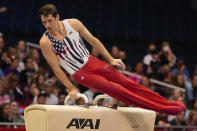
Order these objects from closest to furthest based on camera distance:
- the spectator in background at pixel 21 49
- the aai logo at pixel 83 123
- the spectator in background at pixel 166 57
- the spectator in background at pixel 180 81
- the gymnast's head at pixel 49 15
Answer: the aai logo at pixel 83 123 → the gymnast's head at pixel 49 15 → the spectator in background at pixel 21 49 → the spectator in background at pixel 180 81 → the spectator in background at pixel 166 57

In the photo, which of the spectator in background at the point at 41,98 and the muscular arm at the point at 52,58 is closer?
the muscular arm at the point at 52,58

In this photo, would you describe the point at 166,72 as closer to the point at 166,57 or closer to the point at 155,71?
the point at 155,71

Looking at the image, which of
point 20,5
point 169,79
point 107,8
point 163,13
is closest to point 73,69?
point 169,79

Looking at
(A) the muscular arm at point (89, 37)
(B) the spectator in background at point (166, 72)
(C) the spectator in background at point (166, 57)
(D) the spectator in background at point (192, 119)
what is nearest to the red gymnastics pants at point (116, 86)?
(A) the muscular arm at point (89, 37)

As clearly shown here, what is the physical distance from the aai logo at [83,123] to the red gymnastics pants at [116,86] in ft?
1.40

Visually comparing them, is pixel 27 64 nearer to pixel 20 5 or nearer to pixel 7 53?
pixel 7 53

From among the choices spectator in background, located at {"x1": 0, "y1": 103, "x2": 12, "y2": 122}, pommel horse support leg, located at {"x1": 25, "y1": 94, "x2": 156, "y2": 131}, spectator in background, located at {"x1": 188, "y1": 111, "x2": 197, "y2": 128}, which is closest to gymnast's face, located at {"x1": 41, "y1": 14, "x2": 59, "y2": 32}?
pommel horse support leg, located at {"x1": 25, "y1": 94, "x2": 156, "y2": 131}

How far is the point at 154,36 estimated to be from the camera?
45.0 feet

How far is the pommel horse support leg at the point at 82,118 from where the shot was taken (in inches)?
185

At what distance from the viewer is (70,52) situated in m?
5.22

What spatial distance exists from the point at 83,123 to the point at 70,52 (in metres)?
0.84

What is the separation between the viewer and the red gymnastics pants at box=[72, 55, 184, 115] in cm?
520

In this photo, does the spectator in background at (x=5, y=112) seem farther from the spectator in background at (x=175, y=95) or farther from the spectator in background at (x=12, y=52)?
the spectator in background at (x=175, y=95)

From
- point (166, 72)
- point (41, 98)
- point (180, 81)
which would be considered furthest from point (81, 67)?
point (166, 72)
